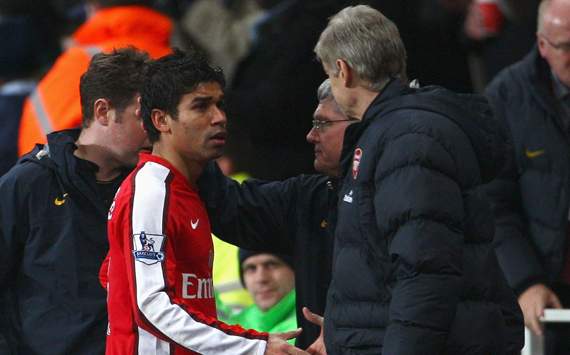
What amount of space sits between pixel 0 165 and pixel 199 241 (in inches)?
117

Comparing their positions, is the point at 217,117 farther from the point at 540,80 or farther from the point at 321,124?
the point at 540,80

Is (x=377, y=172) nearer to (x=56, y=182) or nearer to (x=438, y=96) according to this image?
(x=438, y=96)

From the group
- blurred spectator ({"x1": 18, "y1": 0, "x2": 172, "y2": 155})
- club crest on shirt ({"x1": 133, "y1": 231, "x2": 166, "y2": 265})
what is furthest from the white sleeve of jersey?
blurred spectator ({"x1": 18, "y1": 0, "x2": 172, "y2": 155})

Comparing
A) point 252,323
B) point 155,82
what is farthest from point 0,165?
point 155,82

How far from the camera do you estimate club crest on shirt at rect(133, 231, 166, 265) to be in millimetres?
4695

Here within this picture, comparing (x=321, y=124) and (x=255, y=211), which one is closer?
(x=321, y=124)

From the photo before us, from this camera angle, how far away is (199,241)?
495 cm

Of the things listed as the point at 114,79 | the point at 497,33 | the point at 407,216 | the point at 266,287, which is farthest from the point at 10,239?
the point at 497,33

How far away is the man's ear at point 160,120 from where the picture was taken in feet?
16.4

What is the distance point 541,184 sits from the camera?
6.16m

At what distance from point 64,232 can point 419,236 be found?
1.47m

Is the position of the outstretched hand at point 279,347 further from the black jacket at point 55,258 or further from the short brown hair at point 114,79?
the short brown hair at point 114,79

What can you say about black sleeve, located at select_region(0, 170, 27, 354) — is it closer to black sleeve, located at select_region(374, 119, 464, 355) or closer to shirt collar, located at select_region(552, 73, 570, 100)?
black sleeve, located at select_region(374, 119, 464, 355)

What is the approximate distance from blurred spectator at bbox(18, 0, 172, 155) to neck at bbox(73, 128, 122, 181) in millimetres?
1902
